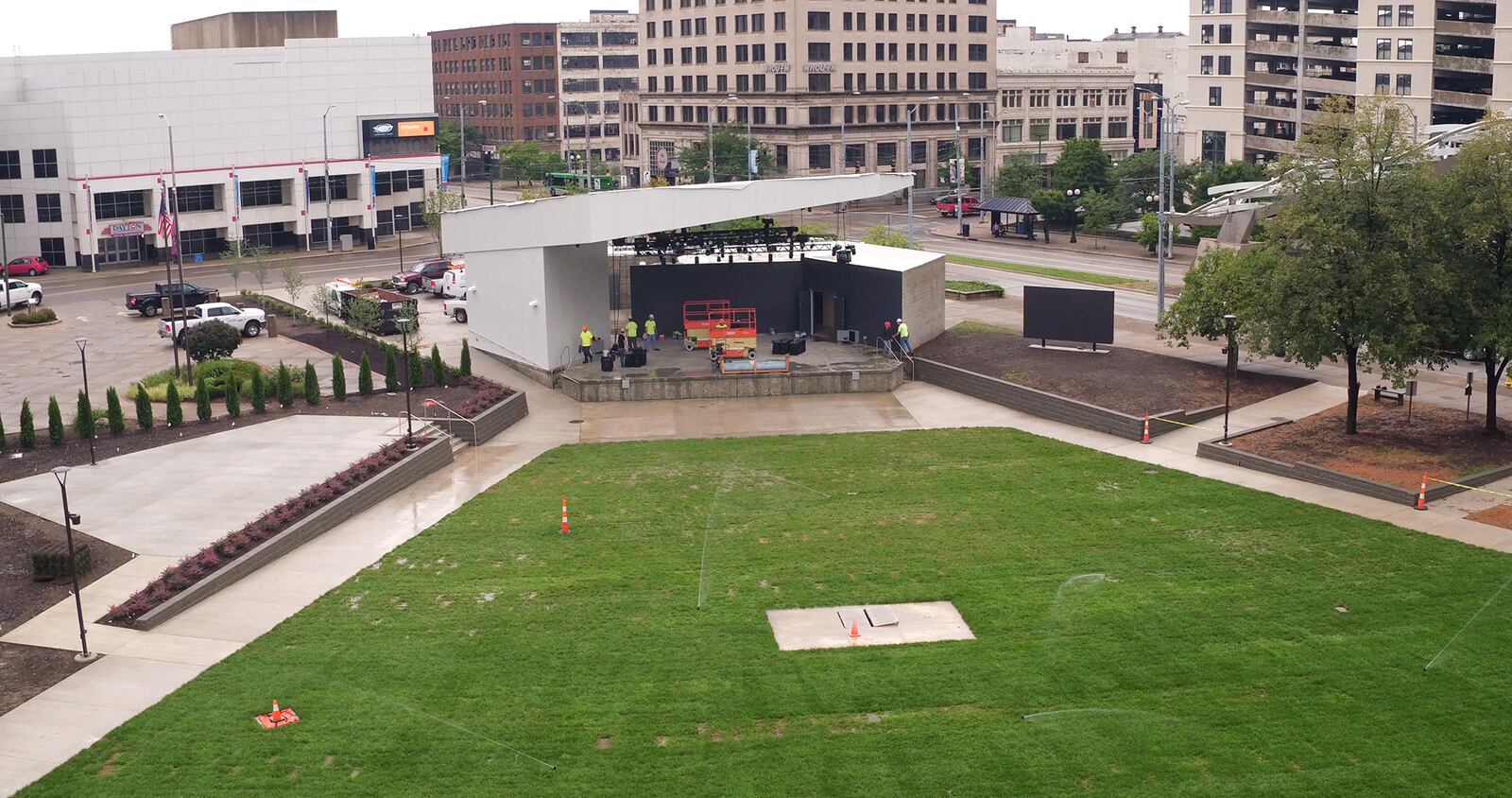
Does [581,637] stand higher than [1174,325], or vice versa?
[1174,325]

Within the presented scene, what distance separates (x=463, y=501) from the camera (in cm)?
3416

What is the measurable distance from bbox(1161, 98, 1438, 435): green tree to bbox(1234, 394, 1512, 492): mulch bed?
1286 mm

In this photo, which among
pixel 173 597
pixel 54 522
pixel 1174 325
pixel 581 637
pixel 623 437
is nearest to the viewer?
pixel 581 637

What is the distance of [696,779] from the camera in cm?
2030

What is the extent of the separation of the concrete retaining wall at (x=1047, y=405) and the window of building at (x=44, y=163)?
55.5 metres

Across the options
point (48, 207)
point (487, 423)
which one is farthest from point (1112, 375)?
Answer: point (48, 207)

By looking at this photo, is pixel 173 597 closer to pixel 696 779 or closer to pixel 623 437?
pixel 696 779

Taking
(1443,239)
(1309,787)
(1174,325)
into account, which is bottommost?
(1309,787)

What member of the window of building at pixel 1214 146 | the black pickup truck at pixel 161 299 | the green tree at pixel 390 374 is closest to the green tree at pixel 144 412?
the green tree at pixel 390 374

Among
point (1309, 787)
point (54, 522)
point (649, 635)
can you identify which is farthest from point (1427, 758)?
point (54, 522)

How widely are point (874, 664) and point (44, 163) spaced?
71.5 metres

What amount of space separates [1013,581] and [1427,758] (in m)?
8.39

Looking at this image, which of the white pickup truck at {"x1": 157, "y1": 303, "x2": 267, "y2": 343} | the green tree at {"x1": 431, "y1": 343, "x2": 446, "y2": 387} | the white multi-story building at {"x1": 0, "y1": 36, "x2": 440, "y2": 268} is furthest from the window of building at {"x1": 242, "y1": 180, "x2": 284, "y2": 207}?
the green tree at {"x1": 431, "y1": 343, "x2": 446, "y2": 387}

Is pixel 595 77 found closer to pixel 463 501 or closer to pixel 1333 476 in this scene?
pixel 463 501
